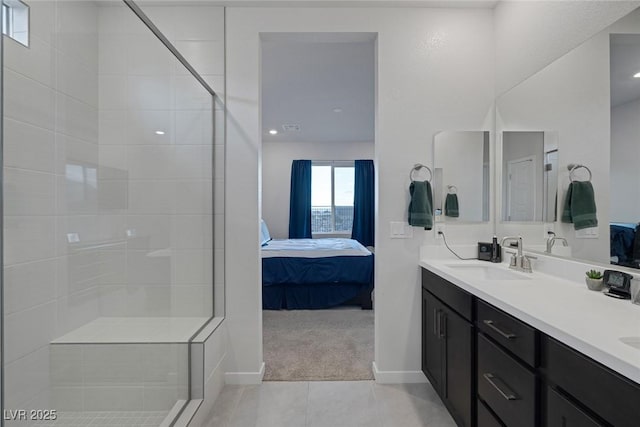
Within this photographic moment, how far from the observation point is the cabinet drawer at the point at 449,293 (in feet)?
4.89

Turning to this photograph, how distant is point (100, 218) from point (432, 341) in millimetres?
2040

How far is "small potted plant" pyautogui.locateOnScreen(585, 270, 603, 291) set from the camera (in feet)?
4.36

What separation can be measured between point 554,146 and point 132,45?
2.42 m

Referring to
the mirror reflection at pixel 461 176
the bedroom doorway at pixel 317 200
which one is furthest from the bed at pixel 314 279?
the mirror reflection at pixel 461 176

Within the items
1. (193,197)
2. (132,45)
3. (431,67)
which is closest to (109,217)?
(193,197)

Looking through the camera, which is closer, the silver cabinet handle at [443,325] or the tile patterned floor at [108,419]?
the tile patterned floor at [108,419]

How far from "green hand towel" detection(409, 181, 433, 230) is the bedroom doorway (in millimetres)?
1129

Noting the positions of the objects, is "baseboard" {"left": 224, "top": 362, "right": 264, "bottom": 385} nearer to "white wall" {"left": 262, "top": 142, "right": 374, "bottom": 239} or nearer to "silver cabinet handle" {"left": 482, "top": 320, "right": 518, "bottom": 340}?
"silver cabinet handle" {"left": 482, "top": 320, "right": 518, "bottom": 340}

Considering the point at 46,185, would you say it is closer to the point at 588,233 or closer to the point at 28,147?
the point at 28,147

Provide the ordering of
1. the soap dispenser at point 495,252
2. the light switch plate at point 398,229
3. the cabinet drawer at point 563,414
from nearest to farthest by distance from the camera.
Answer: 1. the cabinet drawer at point 563,414
2. the soap dispenser at point 495,252
3. the light switch plate at point 398,229

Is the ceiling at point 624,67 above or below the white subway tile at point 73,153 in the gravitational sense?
above

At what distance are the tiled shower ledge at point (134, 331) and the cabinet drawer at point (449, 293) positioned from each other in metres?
1.50

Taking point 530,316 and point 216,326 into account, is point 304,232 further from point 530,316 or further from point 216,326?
point 530,316

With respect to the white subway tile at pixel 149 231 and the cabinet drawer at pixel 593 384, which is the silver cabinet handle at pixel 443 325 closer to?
the cabinet drawer at pixel 593 384
